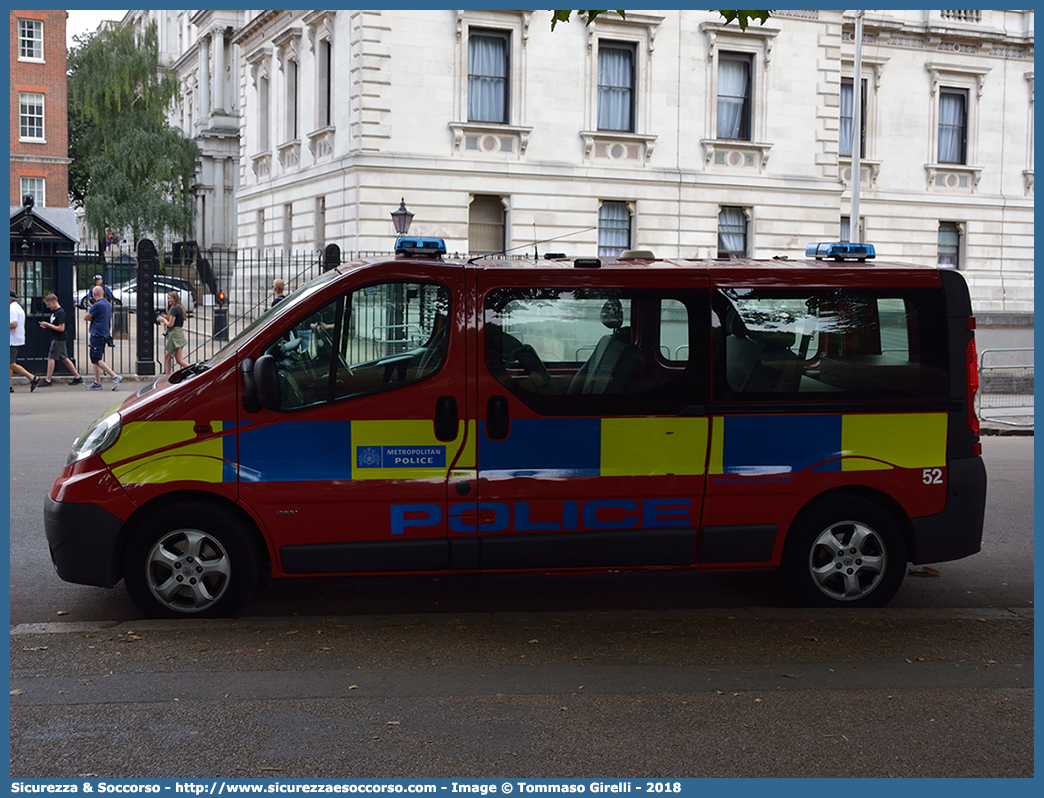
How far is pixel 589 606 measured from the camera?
694 cm

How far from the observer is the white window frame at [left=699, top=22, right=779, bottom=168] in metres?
34.6

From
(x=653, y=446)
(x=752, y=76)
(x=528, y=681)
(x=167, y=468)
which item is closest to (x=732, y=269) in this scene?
(x=653, y=446)

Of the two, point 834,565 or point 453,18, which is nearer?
point 834,565

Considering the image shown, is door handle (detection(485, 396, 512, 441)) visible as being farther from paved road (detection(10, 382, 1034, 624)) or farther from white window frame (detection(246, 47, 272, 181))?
white window frame (detection(246, 47, 272, 181))

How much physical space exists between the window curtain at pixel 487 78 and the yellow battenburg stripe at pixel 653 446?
27253mm

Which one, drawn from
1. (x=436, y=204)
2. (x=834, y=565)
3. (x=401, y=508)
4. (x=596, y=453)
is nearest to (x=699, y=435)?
(x=596, y=453)

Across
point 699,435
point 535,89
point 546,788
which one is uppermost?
point 535,89

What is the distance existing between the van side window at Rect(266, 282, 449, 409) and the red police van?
0.01 m

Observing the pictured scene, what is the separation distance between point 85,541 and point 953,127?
4067cm

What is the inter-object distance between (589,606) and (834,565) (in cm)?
146

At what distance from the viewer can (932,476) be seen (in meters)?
6.82

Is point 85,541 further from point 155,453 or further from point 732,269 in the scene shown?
point 732,269

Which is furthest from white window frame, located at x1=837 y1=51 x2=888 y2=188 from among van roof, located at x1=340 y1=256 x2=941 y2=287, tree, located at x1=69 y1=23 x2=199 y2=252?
van roof, located at x1=340 y1=256 x2=941 y2=287

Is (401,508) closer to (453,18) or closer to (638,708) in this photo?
(638,708)
